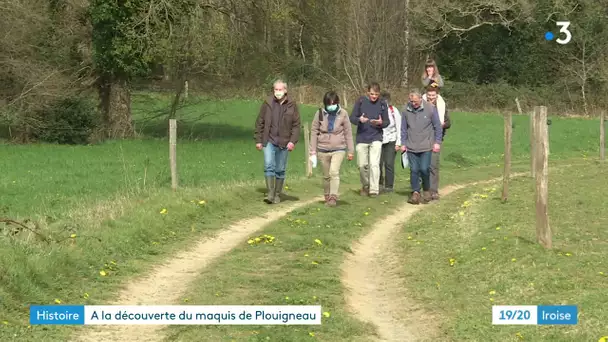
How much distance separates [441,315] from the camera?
926 cm

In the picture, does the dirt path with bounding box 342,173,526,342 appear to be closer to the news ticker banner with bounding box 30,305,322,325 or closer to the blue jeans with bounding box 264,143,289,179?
the news ticker banner with bounding box 30,305,322,325

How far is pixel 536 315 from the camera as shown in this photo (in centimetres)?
865

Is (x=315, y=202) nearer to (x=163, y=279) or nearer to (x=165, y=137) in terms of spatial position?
(x=163, y=279)

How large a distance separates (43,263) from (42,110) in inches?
1118

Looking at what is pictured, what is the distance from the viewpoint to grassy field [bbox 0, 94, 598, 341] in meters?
9.75

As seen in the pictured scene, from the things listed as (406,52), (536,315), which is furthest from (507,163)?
(406,52)

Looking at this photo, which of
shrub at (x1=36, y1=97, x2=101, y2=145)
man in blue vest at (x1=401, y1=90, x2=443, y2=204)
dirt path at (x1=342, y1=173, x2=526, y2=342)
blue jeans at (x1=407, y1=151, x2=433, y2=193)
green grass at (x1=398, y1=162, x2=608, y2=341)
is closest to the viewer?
green grass at (x1=398, y1=162, x2=608, y2=341)

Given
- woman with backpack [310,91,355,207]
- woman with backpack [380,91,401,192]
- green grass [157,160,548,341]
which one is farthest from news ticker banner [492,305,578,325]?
woman with backpack [380,91,401,192]

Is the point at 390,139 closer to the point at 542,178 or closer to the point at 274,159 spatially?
the point at 274,159

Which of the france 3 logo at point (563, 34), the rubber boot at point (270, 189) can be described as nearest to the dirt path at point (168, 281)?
the rubber boot at point (270, 189)

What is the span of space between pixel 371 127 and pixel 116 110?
78.1 feet

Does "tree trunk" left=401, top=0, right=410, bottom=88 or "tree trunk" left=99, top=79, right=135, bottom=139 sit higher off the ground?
"tree trunk" left=401, top=0, right=410, bottom=88

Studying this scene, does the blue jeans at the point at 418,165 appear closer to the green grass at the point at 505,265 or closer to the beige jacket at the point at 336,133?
the green grass at the point at 505,265

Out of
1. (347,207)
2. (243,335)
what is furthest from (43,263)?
(347,207)
